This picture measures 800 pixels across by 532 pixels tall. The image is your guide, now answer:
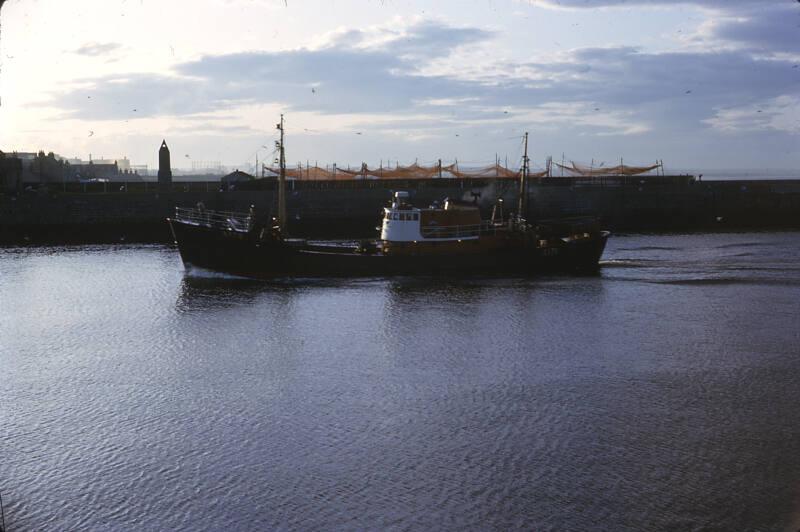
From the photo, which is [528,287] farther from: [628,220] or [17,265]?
[628,220]

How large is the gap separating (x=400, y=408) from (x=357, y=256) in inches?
819

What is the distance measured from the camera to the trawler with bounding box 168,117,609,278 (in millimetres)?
41062

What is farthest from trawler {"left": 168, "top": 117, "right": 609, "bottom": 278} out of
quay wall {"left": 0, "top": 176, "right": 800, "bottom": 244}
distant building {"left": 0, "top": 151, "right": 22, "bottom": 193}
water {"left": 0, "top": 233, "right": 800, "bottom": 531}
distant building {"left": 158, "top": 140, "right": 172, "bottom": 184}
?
distant building {"left": 0, "top": 151, "right": 22, "bottom": 193}

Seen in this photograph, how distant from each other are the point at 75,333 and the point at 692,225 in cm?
5824

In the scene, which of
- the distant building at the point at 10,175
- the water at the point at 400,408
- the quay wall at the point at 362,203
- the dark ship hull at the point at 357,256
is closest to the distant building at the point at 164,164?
the quay wall at the point at 362,203

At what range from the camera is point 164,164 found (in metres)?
70.4

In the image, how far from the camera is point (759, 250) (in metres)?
52.0

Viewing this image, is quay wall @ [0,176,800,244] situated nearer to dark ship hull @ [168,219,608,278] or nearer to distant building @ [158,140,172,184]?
distant building @ [158,140,172,184]

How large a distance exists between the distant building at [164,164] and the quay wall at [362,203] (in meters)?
1.52

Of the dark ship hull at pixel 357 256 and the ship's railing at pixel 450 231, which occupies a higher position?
the ship's railing at pixel 450 231

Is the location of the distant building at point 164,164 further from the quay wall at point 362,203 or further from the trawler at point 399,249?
the trawler at point 399,249

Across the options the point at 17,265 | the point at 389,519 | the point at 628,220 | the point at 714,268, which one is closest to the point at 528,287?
the point at 714,268

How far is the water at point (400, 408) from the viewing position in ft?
49.3

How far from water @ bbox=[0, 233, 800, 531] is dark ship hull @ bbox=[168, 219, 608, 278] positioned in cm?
414
